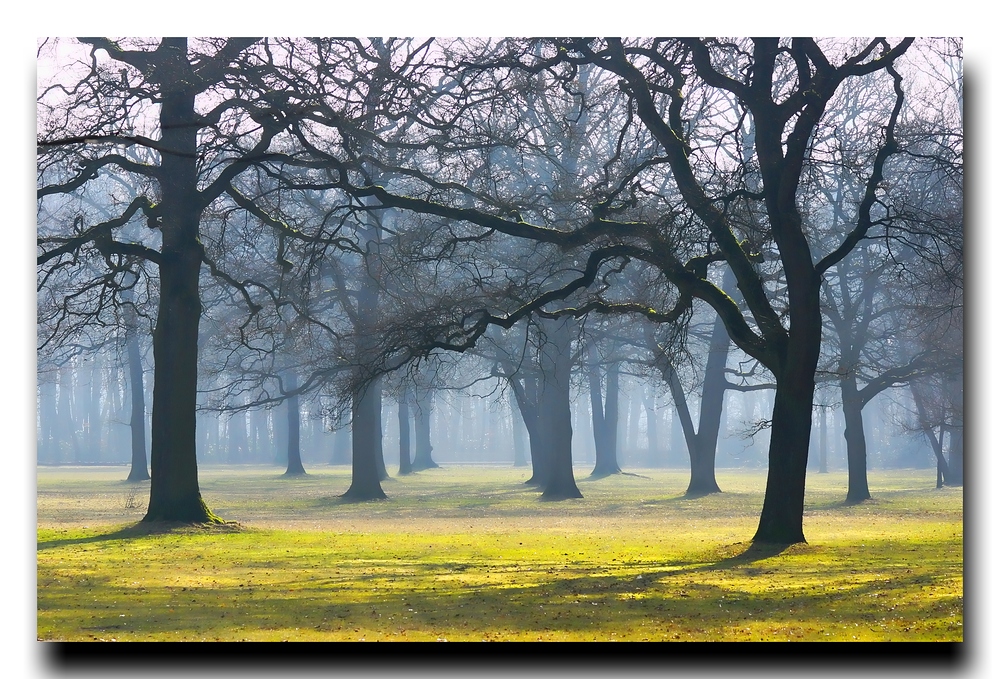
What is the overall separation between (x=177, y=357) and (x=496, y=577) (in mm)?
9616

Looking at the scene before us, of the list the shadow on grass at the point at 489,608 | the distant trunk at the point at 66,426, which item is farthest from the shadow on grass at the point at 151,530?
the distant trunk at the point at 66,426

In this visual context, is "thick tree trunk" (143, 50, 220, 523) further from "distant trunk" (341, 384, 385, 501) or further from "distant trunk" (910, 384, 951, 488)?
"distant trunk" (910, 384, 951, 488)

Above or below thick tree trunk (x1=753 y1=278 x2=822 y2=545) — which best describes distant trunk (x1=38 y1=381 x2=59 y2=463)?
below

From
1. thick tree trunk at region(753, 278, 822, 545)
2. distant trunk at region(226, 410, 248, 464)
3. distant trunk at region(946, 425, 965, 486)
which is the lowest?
distant trunk at region(226, 410, 248, 464)

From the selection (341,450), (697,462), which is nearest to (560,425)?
(697,462)

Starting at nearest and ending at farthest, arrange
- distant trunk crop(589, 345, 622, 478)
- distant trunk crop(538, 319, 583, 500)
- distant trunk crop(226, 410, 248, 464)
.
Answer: distant trunk crop(538, 319, 583, 500)
distant trunk crop(589, 345, 622, 478)
distant trunk crop(226, 410, 248, 464)

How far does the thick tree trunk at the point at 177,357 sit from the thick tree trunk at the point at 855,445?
20.5 meters

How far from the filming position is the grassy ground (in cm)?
1137

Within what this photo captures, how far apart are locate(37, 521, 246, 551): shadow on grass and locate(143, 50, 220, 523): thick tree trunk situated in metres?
0.23

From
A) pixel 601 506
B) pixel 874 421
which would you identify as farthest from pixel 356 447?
pixel 874 421

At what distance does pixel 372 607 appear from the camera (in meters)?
12.7

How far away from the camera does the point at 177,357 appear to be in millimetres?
22078

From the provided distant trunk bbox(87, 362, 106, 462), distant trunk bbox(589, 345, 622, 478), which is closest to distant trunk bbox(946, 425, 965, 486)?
distant trunk bbox(589, 345, 622, 478)
